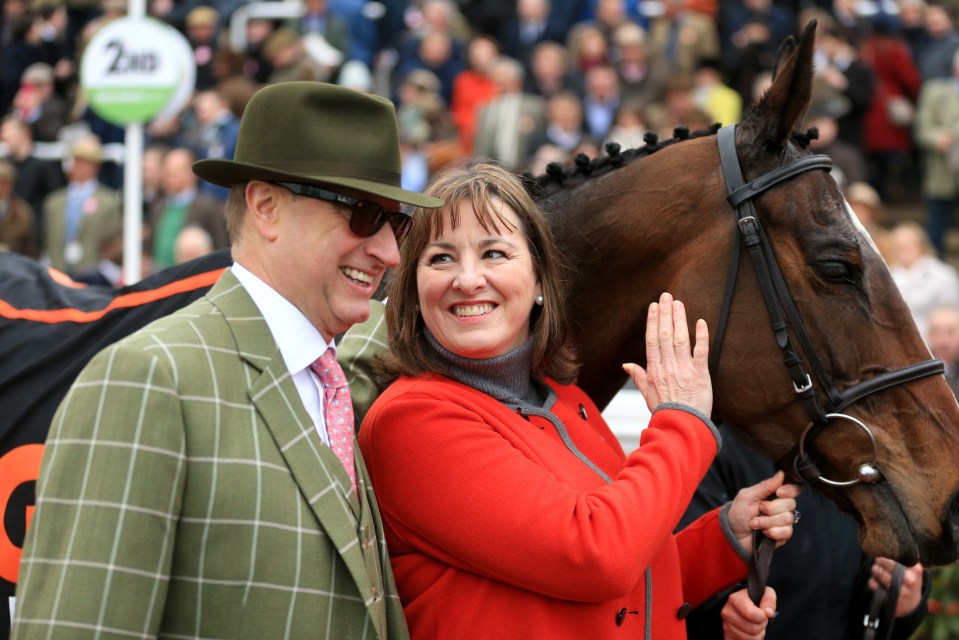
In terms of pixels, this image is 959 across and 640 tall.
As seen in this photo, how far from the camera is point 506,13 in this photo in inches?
557

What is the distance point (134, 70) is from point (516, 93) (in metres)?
4.78

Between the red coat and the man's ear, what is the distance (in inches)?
18.7

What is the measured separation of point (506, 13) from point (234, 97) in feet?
12.9

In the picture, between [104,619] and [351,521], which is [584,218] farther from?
[104,619]

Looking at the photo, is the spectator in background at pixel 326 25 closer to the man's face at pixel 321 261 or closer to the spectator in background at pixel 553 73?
the spectator in background at pixel 553 73

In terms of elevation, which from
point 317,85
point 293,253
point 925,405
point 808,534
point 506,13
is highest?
point 506,13

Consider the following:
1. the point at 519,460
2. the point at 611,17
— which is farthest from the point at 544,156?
the point at 519,460

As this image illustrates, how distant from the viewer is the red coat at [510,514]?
2182 mm

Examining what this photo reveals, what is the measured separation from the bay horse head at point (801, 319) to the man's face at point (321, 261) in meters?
0.95

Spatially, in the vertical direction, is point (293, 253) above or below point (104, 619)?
above

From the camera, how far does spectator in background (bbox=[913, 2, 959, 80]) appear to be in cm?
1084

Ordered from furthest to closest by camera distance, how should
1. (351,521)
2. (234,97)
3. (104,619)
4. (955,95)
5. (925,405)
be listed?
(234,97) → (955,95) → (925,405) → (351,521) → (104,619)

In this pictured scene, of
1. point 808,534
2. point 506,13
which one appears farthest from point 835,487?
point 506,13

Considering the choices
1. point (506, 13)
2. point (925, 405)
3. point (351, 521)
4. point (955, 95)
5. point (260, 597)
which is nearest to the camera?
point (260, 597)
